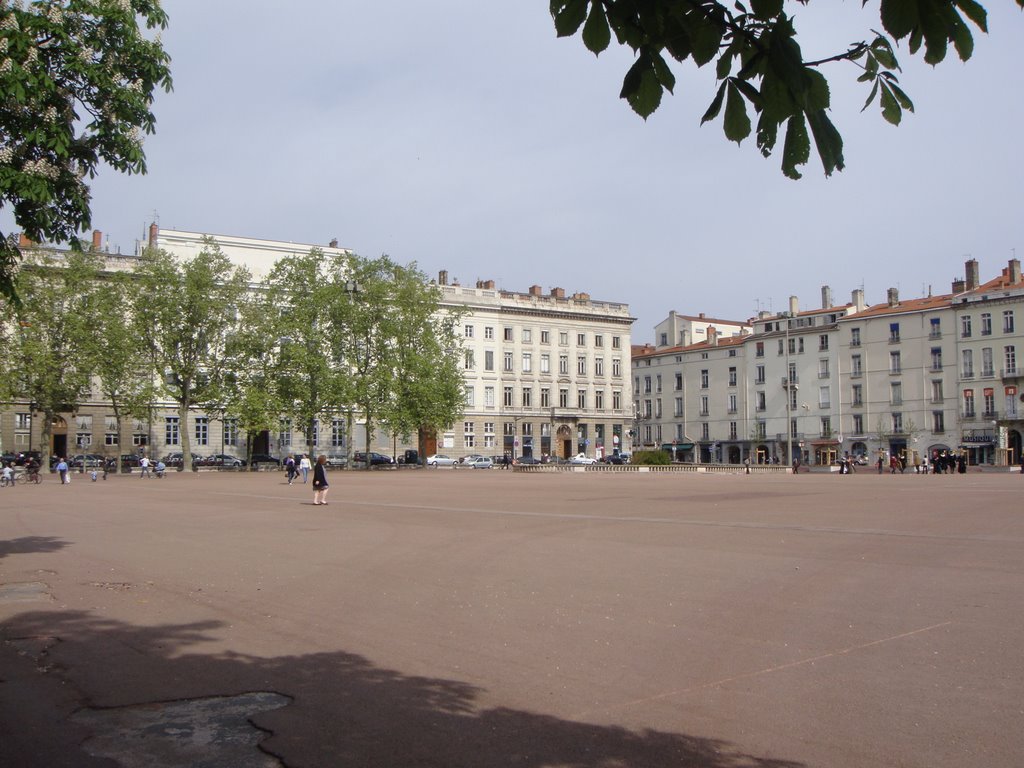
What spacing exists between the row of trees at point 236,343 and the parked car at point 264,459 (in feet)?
15.3

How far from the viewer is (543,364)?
327 feet

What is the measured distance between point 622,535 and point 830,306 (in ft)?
300

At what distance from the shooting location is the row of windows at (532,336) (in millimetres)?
96000

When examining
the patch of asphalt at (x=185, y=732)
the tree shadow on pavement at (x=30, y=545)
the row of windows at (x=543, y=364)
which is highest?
the row of windows at (x=543, y=364)

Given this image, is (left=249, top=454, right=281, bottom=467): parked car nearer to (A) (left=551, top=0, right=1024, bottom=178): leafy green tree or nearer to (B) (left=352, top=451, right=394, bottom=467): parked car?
(B) (left=352, top=451, right=394, bottom=467): parked car

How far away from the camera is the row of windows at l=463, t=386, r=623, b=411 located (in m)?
96.7

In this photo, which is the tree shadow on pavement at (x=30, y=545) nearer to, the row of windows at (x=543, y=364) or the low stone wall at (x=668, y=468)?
the low stone wall at (x=668, y=468)

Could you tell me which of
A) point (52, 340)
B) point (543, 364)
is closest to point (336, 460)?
point (543, 364)

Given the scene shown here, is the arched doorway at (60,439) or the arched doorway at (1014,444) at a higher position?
the arched doorway at (60,439)

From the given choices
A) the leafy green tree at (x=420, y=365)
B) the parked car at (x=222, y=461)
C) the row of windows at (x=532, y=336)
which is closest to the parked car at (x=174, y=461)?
the parked car at (x=222, y=461)

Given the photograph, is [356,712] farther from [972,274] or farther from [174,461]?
[972,274]

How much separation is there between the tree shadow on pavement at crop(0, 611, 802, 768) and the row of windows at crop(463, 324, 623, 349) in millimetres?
87432

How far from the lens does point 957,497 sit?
28.8 m

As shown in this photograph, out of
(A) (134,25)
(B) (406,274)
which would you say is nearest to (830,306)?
(B) (406,274)
